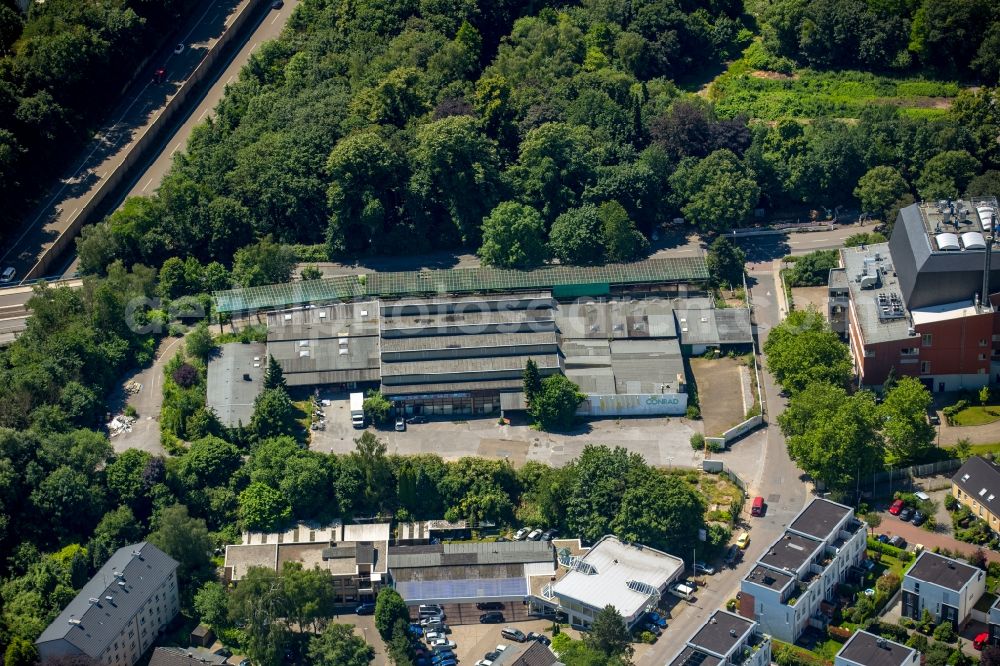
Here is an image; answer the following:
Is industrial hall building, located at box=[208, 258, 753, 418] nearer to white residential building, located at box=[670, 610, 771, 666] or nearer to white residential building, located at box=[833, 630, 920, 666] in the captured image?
white residential building, located at box=[670, 610, 771, 666]

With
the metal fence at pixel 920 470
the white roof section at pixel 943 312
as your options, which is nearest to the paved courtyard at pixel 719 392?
the metal fence at pixel 920 470

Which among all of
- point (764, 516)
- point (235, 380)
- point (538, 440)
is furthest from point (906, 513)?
point (235, 380)

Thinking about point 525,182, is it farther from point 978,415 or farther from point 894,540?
point 894,540

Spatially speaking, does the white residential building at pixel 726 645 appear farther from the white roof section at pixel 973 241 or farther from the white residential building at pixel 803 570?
the white roof section at pixel 973 241

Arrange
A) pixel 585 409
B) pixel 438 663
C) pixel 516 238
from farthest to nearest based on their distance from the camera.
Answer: pixel 516 238 < pixel 585 409 < pixel 438 663

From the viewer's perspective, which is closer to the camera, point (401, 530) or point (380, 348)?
point (401, 530)

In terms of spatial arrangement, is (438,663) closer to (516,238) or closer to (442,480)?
(442,480)

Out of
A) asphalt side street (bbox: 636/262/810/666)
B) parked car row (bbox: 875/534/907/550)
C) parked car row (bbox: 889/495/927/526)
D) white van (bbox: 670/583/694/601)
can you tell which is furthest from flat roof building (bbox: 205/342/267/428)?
parked car row (bbox: 889/495/927/526)

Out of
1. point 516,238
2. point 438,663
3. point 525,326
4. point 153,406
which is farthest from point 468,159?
point 438,663
